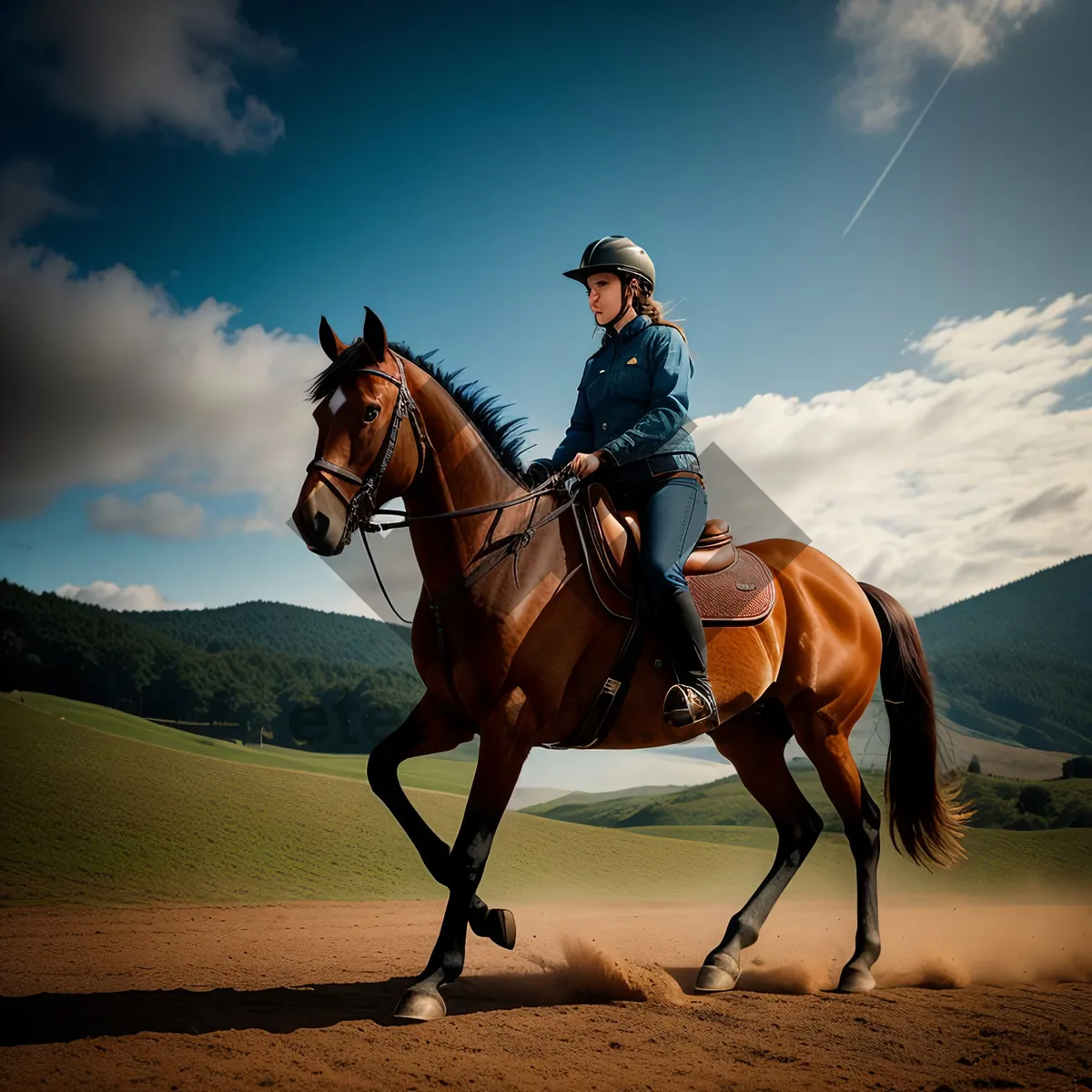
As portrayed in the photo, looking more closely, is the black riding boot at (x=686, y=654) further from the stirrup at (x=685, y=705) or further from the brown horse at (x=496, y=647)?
the brown horse at (x=496, y=647)

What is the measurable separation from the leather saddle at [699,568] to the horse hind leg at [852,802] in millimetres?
1027

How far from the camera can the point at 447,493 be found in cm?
427

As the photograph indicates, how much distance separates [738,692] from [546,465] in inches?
72.9

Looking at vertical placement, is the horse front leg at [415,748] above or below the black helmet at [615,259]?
below

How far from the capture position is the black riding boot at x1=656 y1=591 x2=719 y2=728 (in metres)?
4.39

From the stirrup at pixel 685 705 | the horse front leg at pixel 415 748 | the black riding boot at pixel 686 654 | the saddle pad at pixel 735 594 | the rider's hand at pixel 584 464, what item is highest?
the rider's hand at pixel 584 464

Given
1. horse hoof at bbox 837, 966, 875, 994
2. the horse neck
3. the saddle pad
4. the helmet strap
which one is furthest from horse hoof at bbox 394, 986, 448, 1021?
the helmet strap

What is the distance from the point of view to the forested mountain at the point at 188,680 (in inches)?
487

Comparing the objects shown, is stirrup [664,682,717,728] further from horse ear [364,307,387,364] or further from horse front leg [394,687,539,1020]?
horse ear [364,307,387,364]

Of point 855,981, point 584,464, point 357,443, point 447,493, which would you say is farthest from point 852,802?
point 357,443

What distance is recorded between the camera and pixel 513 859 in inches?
425

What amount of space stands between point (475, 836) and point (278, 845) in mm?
6838

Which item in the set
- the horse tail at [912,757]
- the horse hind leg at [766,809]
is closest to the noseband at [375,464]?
the horse hind leg at [766,809]

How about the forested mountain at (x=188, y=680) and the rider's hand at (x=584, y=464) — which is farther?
the forested mountain at (x=188, y=680)
